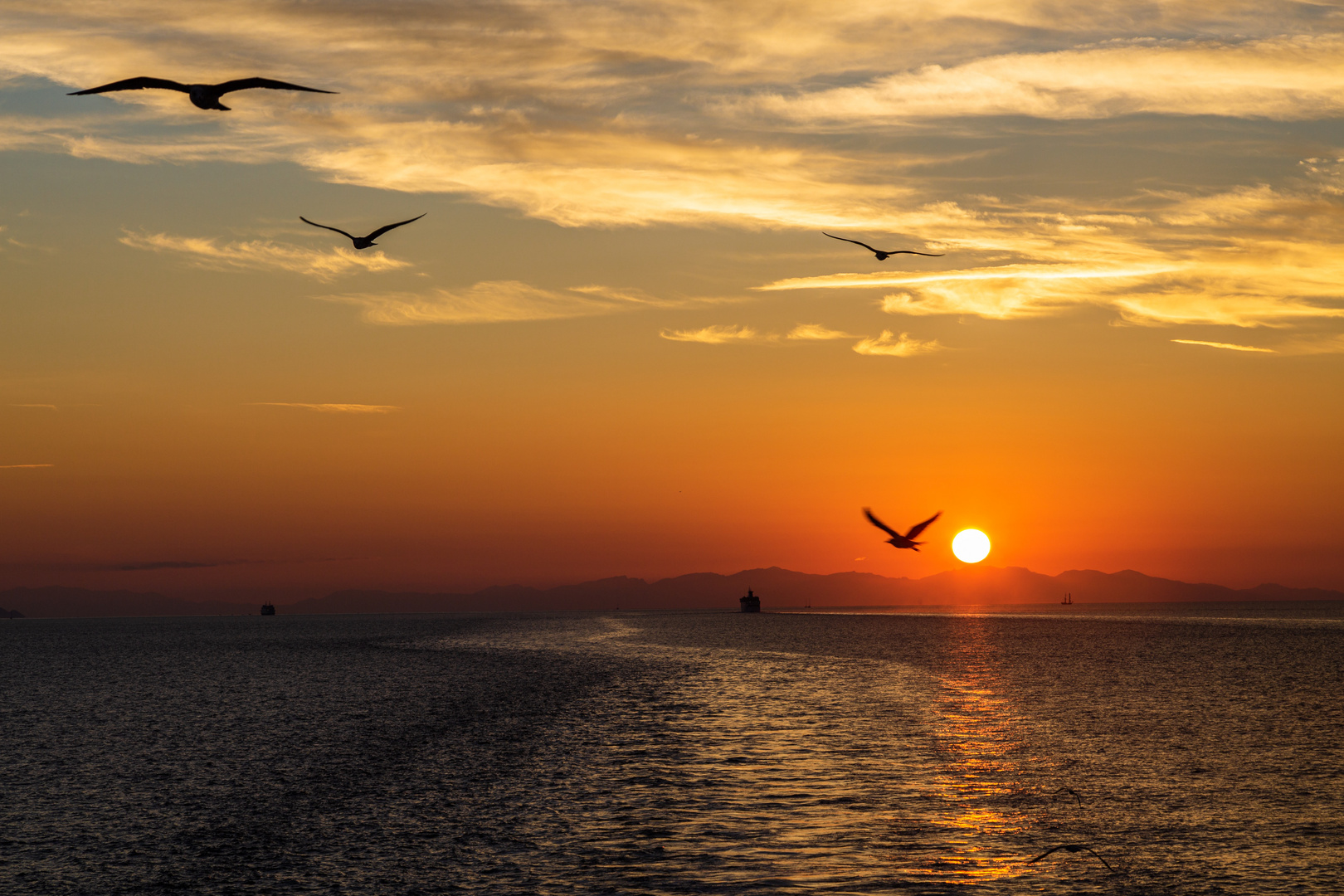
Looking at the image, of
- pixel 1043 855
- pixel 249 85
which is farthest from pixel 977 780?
pixel 249 85

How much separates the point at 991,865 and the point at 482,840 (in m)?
11.4

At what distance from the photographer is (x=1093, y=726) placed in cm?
5103

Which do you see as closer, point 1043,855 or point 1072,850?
point 1043,855

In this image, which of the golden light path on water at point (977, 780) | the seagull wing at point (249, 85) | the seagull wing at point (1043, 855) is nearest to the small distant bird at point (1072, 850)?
the seagull wing at point (1043, 855)

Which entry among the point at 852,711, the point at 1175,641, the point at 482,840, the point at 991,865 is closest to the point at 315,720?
the point at 852,711

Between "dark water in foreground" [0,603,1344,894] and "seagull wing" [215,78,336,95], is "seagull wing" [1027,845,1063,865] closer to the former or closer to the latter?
"dark water in foreground" [0,603,1344,894]

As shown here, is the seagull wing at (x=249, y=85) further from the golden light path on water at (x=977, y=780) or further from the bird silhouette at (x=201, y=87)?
the golden light path on water at (x=977, y=780)

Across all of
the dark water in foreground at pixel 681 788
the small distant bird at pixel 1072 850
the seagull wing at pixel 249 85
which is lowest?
the dark water in foreground at pixel 681 788

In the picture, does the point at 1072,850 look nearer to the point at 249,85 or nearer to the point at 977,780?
the point at 977,780

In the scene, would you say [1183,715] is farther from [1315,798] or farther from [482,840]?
[482,840]

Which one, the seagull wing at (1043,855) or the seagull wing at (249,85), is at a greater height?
the seagull wing at (249,85)

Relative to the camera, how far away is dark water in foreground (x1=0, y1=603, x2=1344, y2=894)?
24.3 m

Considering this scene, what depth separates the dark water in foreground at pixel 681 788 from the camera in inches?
955

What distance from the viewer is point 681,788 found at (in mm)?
33438
